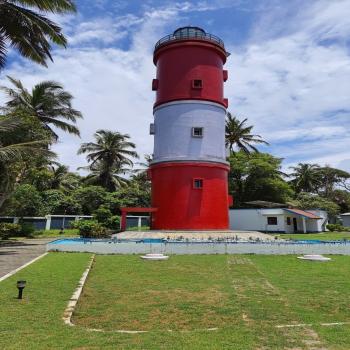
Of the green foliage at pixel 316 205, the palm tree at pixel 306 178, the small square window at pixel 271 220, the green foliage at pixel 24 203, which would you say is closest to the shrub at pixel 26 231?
the green foliage at pixel 24 203

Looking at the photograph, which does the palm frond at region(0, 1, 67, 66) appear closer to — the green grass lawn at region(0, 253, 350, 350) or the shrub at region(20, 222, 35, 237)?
the green grass lawn at region(0, 253, 350, 350)

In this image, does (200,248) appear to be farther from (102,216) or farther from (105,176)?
(105,176)

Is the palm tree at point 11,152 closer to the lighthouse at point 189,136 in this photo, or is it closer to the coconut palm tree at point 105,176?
the lighthouse at point 189,136

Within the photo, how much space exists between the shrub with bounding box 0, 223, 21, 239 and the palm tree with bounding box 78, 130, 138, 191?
14.0 m

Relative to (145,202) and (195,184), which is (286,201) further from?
(195,184)

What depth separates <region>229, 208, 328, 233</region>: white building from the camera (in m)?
35.5

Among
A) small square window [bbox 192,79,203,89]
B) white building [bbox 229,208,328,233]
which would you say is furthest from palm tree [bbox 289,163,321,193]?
small square window [bbox 192,79,203,89]

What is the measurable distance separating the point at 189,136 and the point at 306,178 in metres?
38.6

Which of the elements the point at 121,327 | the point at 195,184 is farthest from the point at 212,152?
the point at 121,327

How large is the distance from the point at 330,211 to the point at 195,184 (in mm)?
28012

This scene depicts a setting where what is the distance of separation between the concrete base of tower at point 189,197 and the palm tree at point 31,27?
9660 millimetres

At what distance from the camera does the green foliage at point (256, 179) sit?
42.9m

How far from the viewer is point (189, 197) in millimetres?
22234

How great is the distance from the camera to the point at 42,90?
27641 mm
